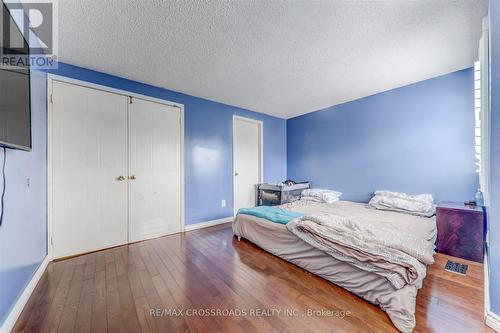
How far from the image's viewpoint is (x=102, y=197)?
8.46 feet

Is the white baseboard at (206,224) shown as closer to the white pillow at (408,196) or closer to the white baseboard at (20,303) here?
the white baseboard at (20,303)

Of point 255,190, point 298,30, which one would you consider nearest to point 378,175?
point 255,190

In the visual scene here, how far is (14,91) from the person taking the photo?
1.27 meters

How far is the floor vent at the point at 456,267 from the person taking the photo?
191 cm

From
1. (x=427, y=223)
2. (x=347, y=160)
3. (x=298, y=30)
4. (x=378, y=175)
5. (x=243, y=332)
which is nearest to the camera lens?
(x=243, y=332)

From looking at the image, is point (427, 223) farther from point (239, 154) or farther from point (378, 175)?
point (239, 154)

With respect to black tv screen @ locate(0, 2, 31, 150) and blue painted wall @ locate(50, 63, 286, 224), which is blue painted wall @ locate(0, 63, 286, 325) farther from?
black tv screen @ locate(0, 2, 31, 150)

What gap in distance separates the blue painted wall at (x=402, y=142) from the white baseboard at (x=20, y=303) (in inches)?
170

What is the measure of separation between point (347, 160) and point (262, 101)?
202cm

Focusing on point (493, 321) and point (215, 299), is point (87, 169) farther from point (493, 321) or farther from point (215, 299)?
point (493, 321)

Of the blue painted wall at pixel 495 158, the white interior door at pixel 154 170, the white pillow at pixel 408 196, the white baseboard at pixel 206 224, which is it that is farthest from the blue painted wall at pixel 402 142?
the white interior door at pixel 154 170

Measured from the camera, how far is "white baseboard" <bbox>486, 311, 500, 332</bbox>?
1229 mm

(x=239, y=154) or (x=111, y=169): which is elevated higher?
(x=239, y=154)

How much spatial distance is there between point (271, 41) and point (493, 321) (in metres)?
2.78
